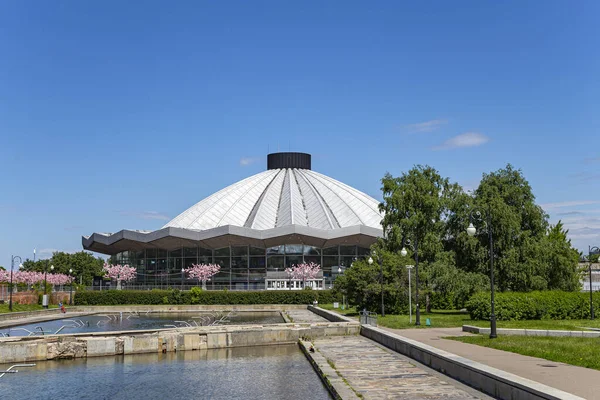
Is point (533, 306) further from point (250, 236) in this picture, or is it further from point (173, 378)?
point (250, 236)

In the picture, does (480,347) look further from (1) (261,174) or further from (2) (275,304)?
(1) (261,174)

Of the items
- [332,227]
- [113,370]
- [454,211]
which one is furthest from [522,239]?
[332,227]

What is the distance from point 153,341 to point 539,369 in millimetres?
14170

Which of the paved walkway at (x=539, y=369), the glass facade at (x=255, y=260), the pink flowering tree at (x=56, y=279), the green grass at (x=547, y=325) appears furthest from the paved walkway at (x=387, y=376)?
the pink flowering tree at (x=56, y=279)

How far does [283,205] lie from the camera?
281 feet

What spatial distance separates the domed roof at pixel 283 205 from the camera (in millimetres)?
81625

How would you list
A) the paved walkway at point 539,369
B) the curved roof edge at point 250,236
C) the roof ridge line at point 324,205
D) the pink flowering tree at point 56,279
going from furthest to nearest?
the roof ridge line at point 324,205, the pink flowering tree at point 56,279, the curved roof edge at point 250,236, the paved walkway at point 539,369

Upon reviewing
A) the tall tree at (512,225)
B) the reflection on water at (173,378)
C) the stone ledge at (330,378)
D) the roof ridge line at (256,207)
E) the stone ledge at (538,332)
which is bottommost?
the reflection on water at (173,378)

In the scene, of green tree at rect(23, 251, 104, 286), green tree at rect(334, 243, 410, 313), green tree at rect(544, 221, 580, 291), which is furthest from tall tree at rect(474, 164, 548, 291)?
green tree at rect(23, 251, 104, 286)

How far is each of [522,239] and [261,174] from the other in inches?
2445

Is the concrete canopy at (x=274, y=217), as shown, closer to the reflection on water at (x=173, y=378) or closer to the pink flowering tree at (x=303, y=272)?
the pink flowering tree at (x=303, y=272)

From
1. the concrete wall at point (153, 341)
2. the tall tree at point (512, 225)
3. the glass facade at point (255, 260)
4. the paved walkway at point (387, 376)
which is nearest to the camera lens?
the paved walkway at point (387, 376)

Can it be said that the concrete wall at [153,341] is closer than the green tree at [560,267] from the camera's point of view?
Yes

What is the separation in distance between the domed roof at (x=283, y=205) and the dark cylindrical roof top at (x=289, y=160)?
247 centimetres
